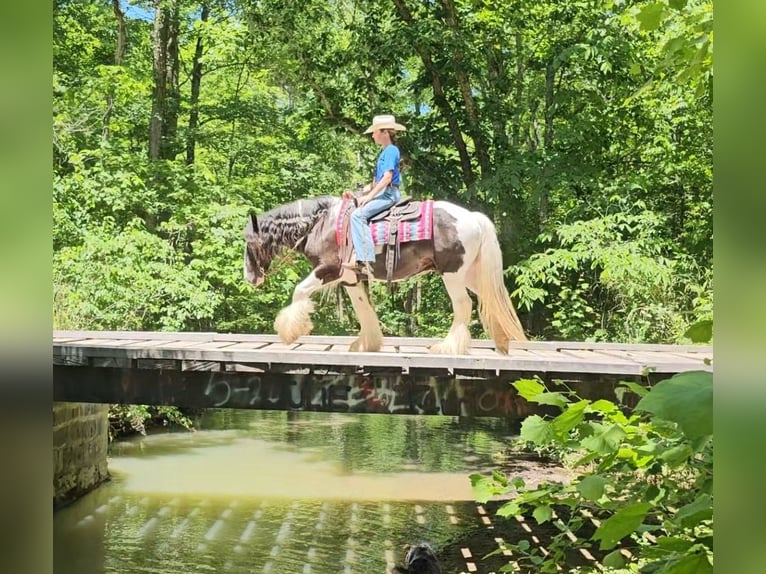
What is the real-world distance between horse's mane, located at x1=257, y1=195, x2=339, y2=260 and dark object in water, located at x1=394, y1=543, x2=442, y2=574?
2.30 metres

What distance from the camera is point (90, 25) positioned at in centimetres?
1174

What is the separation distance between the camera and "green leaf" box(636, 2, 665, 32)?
27.4 inches

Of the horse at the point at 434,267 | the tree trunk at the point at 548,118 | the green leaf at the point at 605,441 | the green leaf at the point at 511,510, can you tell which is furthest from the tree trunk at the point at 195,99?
the green leaf at the point at 605,441

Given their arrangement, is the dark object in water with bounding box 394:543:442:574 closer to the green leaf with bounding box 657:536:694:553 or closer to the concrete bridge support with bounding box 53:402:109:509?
the concrete bridge support with bounding box 53:402:109:509

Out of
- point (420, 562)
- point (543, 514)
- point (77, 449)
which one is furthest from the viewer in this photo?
point (77, 449)

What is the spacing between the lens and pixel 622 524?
0.65m

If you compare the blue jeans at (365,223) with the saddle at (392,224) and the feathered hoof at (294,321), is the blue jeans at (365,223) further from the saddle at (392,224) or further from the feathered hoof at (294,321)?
the feathered hoof at (294,321)

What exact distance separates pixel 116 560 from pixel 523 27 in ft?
26.9

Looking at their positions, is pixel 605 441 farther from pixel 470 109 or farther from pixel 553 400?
pixel 470 109

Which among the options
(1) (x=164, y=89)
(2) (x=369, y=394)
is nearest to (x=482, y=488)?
(2) (x=369, y=394)

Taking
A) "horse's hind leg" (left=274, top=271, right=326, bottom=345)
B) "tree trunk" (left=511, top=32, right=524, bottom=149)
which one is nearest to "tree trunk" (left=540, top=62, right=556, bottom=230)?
"tree trunk" (left=511, top=32, right=524, bottom=149)

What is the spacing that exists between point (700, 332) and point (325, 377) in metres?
4.23

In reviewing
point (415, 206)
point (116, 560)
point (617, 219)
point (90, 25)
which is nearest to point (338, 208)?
point (415, 206)
